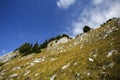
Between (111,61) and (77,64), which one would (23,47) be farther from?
(111,61)

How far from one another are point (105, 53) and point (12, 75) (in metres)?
25.5

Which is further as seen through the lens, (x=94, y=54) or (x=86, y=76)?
(x=94, y=54)

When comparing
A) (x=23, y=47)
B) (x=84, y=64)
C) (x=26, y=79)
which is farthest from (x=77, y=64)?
(x=23, y=47)

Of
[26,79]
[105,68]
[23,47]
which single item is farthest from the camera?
[23,47]

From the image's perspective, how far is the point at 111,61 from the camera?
2572cm

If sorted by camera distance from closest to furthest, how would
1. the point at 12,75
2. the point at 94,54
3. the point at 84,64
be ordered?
the point at 84,64 → the point at 94,54 → the point at 12,75

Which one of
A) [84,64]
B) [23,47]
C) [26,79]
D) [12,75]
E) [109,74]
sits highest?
[23,47]

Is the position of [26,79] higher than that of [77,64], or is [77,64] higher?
[26,79]

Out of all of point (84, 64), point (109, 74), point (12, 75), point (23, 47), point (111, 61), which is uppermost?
point (23, 47)

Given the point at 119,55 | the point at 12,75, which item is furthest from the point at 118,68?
the point at 12,75

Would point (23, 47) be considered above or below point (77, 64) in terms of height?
above

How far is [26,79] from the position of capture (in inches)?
1407

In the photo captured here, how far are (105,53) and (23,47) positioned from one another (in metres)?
62.1

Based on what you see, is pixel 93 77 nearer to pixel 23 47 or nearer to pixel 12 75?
pixel 12 75
